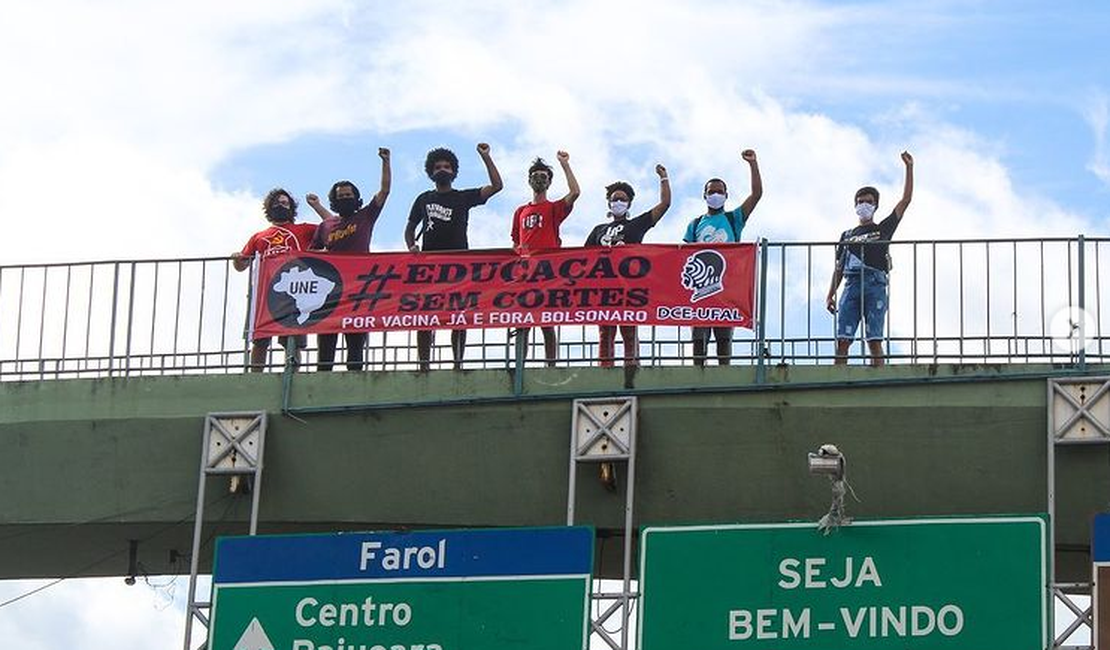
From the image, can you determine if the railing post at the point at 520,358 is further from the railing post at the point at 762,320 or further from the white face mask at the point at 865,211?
the white face mask at the point at 865,211

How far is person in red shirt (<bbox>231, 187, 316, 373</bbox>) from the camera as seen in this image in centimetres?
2602

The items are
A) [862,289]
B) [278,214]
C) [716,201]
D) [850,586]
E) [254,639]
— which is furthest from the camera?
[278,214]

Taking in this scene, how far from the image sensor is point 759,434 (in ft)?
79.8

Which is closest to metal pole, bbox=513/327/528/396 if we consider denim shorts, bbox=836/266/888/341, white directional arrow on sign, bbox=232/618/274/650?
denim shorts, bbox=836/266/888/341

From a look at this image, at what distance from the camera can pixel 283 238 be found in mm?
26688

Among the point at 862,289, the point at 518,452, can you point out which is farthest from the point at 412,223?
the point at 862,289

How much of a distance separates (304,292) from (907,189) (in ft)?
19.4

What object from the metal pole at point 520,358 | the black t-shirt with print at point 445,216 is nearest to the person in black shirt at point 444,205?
the black t-shirt with print at point 445,216

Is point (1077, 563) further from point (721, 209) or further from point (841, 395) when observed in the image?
point (721, 209)

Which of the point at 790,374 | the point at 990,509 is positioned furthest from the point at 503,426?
the point at 990,509

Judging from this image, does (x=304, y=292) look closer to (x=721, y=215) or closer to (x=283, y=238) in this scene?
(x=283, y=238)

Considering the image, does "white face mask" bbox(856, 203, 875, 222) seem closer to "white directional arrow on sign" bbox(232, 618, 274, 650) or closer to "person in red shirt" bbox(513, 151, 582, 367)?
"person in red shirt" bbox(513, 151, 582, 367)

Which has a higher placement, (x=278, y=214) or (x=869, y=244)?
→ (x=278, y=214)

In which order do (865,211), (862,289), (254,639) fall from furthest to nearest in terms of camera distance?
1. (865,211)
2. (862,289)
3. (254,639)
